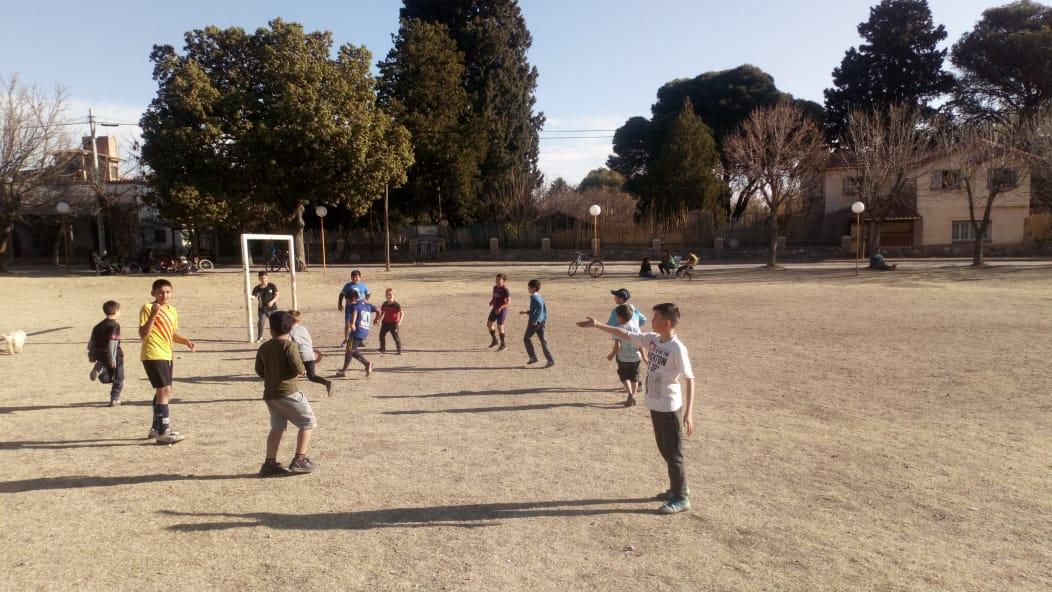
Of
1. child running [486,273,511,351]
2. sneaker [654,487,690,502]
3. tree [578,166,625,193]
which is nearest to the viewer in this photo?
sneaker [654,487,690,502]

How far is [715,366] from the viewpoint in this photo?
10172 mm

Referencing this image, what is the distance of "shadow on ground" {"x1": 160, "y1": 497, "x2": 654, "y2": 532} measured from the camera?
4.48 metres

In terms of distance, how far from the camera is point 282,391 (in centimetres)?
526

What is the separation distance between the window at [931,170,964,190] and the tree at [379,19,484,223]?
26.5 metres

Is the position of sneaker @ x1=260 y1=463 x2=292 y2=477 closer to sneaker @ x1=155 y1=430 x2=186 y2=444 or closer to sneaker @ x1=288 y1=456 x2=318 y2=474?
Answer: sneaker @ x1=288 y1=456 x2=318 y2=474

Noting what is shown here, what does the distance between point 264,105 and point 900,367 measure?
28287 millimetres

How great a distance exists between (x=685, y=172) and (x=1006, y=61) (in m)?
22.9

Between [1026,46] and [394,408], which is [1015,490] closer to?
[394,408]

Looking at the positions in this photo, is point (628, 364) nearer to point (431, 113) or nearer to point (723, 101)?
point (431, 113)

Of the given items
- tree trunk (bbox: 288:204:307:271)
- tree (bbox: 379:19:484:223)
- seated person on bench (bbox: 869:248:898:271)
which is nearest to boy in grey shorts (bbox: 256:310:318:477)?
tree trunk (bbox: 288:204:307:271)

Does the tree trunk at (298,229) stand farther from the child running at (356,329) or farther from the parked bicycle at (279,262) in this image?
the child running at (356,329)

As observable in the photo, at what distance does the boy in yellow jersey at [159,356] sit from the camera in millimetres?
6277

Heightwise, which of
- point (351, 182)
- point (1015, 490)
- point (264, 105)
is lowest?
point (1015, 490)

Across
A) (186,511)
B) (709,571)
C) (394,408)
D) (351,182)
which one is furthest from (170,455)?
(351,182)
